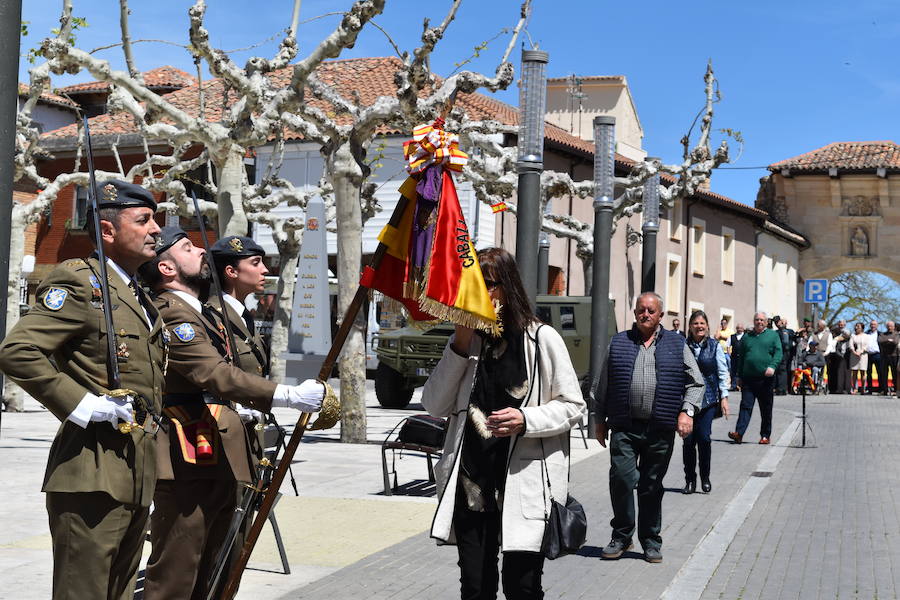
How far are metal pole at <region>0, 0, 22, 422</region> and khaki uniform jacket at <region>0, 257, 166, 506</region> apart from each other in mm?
518

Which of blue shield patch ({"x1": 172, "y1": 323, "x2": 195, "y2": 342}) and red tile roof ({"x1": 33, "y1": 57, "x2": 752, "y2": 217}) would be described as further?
red tile roof ({"x1": 33, "y1": 57, "x2": 752, "y2": 217})

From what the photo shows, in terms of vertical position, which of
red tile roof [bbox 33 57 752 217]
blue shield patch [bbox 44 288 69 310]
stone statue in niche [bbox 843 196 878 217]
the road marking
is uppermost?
red tile roof [bbox 33 57 752 217]

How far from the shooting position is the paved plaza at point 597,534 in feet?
23.4

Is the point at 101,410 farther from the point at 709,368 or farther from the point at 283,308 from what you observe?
the point at 283,308

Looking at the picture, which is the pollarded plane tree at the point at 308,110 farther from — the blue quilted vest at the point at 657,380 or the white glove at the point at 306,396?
the white glove at the point at 306,396

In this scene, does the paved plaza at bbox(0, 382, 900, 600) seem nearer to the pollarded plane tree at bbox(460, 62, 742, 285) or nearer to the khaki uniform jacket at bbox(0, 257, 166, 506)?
the khaki uniform jacket at bbox(0, 257, 166, 506)

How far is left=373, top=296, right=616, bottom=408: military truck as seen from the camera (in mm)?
22125

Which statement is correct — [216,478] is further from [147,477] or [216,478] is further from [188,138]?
[188,138]

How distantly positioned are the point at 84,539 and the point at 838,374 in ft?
107

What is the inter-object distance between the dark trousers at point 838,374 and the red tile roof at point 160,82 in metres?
24.8

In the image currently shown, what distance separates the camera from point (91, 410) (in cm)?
377

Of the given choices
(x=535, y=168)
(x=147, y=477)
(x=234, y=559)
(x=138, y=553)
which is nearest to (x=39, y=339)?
(x=147, y=477)

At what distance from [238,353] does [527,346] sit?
1191 mm

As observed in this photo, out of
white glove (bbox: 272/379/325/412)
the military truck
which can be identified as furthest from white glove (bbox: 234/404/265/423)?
the military truck
